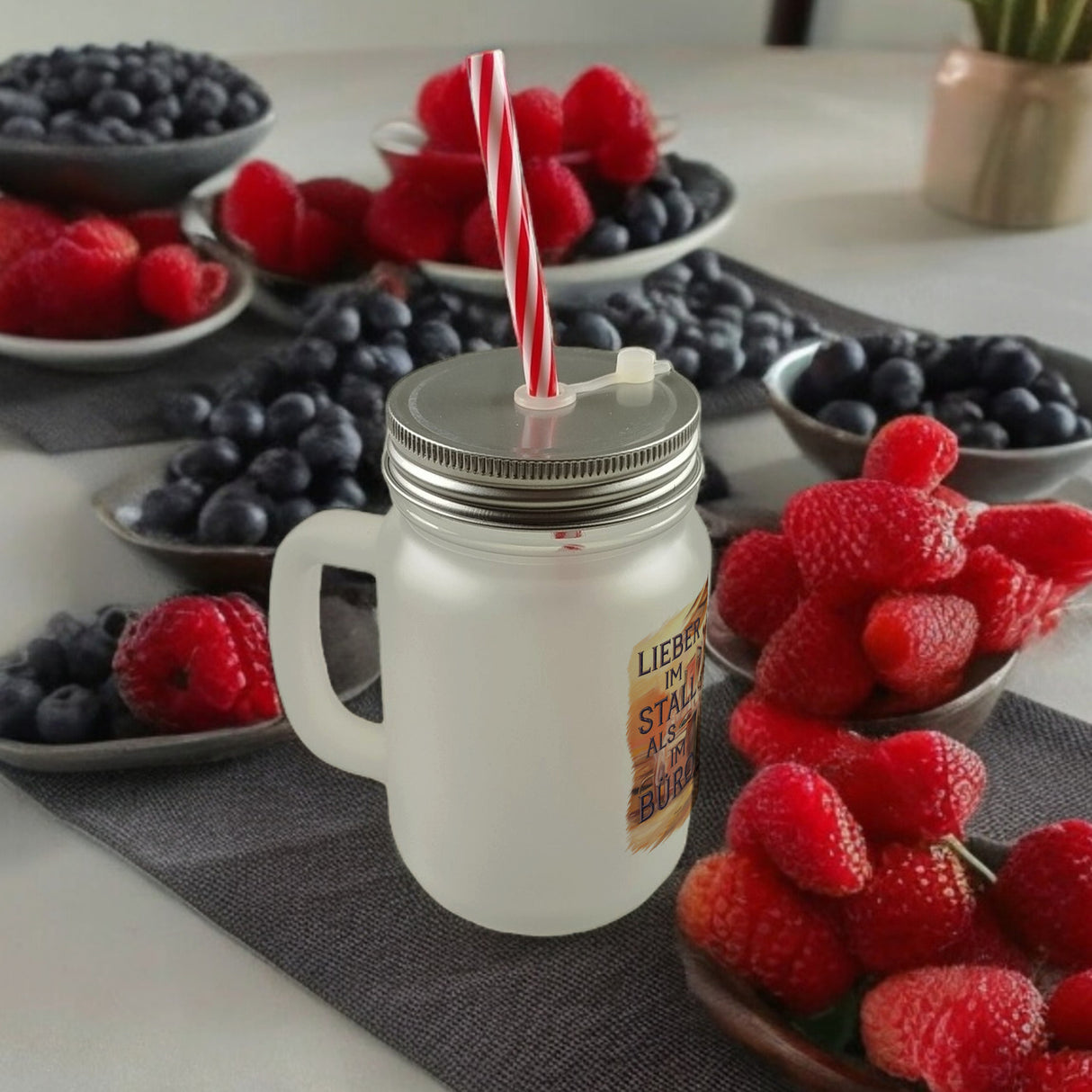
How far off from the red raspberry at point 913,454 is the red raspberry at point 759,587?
6cm

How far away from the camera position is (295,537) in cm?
52

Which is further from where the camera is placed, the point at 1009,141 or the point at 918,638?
the point at 1009,141

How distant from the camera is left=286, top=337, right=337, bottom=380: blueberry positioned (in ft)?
2.81

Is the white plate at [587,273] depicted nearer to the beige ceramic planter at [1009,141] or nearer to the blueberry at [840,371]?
the blueberry at [840,371]

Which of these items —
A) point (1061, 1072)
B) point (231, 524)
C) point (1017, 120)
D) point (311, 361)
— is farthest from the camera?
point (1017, 120)

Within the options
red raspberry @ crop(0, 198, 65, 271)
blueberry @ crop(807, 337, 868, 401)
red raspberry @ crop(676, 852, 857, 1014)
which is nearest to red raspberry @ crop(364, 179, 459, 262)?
red raspberry @ crop(0, 198, 65, 271)

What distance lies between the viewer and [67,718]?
1.97 feet

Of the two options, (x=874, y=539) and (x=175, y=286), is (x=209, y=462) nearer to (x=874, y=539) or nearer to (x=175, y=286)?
(x=175, y=286)

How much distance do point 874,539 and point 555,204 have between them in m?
0.52

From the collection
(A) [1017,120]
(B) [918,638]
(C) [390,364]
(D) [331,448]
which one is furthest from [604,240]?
(B) [918,638]

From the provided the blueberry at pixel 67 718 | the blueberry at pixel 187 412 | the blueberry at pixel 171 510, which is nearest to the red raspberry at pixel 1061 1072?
the blueberry at pixel 67 718

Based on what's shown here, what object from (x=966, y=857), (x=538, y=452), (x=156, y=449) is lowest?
(x=156, y=449)

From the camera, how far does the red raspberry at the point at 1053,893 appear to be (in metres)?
0.47

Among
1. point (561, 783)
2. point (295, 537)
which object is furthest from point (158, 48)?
point (561, 783)
